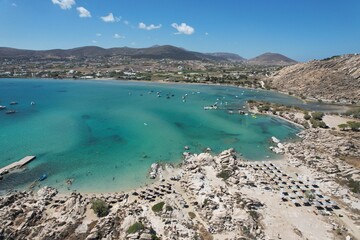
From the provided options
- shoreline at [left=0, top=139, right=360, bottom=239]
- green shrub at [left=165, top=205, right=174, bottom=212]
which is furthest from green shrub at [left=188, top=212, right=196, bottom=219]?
green shrub at [left=165, top=205, right=174, bottom=212]

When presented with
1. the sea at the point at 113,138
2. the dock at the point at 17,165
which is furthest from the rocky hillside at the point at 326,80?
the dock at the point at 17,165

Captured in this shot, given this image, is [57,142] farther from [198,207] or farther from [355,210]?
[355,210]

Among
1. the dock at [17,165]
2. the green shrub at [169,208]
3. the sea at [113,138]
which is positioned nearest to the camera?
the green shrub at [169,208]

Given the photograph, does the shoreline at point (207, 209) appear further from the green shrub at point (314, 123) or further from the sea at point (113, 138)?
the green shrub at point (314, 123)

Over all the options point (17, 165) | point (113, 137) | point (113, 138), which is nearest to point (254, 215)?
point (17, 165)

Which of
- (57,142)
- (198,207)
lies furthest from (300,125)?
(57,142)

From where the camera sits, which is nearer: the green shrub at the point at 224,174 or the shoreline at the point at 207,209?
the shoreline at the point at 207,209
